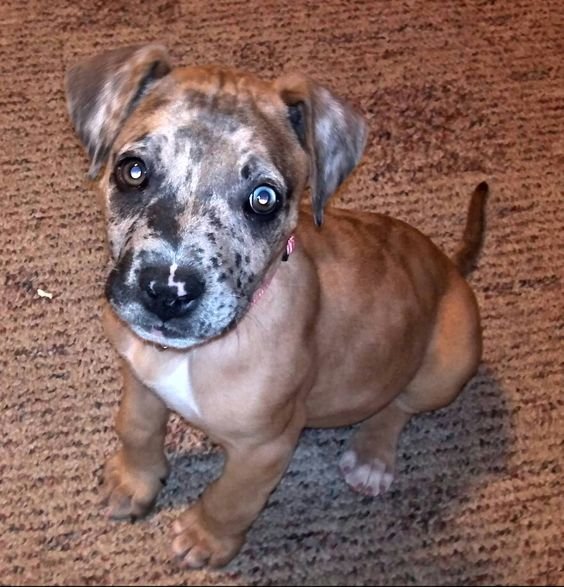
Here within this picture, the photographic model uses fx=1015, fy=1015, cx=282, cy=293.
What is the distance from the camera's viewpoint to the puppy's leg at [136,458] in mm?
2676

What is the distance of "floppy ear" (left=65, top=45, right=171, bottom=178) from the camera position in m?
2.24

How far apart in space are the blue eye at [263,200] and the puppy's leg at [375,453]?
106 cm

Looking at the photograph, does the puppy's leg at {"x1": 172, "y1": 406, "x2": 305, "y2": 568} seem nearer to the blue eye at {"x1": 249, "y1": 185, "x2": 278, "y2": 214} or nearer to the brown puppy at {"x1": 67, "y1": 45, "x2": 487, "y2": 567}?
the brown puppy at {"x1": 67, "y1": 45, "x2": 487, "y2": 567}

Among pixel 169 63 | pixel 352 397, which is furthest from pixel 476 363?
pixel 169 63

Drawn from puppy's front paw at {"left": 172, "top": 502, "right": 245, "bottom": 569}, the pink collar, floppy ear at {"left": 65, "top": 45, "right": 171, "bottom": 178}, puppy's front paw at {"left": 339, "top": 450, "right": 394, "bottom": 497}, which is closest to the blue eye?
the pink collar

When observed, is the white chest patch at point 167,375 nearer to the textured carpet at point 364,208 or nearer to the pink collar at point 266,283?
the pink collar at point 266,283

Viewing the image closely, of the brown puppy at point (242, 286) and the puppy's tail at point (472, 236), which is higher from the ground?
the brown puppy at point (242, 286)

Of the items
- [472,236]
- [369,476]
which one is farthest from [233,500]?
[472,236]

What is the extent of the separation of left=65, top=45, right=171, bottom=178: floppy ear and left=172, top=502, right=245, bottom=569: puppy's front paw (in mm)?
1043

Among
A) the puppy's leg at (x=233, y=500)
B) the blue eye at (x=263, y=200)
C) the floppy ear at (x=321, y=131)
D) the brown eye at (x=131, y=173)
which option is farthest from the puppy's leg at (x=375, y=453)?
the brown eye at (x=131, y=173)

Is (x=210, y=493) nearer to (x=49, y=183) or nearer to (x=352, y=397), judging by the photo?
(x=352, y=397)

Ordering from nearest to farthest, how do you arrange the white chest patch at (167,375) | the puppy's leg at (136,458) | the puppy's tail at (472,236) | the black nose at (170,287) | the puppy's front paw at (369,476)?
the black nose at (170,287) < the white chest patch at (167,375) < the puppy's leg at (136,458) < the puppy's front paw at (369,476) < the puppy's tail at (472,236)

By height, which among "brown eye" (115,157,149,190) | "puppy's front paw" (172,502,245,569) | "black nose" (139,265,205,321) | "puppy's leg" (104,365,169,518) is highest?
"brown eye" (115,157,149,190)

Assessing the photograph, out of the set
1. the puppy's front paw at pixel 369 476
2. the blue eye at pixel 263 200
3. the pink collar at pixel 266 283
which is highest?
the blue eye at pixel 263 200
